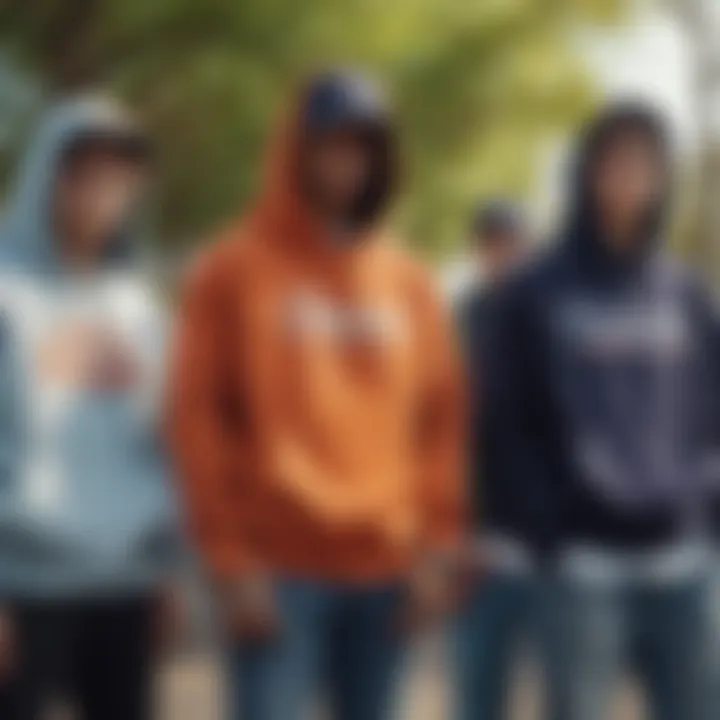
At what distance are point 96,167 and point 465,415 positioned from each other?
0.43 metres

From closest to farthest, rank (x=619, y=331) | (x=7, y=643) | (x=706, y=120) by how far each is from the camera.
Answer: (x=7, y=643) < (x=619, y=331) < (x=706, y=120)

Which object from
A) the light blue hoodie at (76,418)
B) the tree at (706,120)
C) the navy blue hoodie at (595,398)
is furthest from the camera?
the tree at (706,120)

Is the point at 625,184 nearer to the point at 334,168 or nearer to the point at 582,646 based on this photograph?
the point at 334,168

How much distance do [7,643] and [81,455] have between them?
0.18 m

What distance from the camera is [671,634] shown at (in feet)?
4.67

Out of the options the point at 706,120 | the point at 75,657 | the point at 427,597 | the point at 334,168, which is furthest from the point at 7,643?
the point at 706,120

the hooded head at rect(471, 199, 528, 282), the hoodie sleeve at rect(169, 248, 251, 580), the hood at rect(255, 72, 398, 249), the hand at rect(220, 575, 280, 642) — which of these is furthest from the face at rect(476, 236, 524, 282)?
the hand at rect(220, 575, 280, 642)

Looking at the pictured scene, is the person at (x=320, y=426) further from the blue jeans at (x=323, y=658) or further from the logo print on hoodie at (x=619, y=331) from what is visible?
the logo print on hoodie at (x=619, y=331)

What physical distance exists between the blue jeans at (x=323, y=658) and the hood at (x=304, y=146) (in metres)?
0.35

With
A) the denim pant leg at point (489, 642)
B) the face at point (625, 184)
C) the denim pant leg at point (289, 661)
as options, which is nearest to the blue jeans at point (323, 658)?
the denim pant leg at point (289, 661)

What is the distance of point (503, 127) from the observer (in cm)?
151

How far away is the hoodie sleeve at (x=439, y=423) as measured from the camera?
139cm

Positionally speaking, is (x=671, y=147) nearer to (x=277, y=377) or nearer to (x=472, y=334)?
(x=472, y=334)

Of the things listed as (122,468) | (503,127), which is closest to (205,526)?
(122,468)
